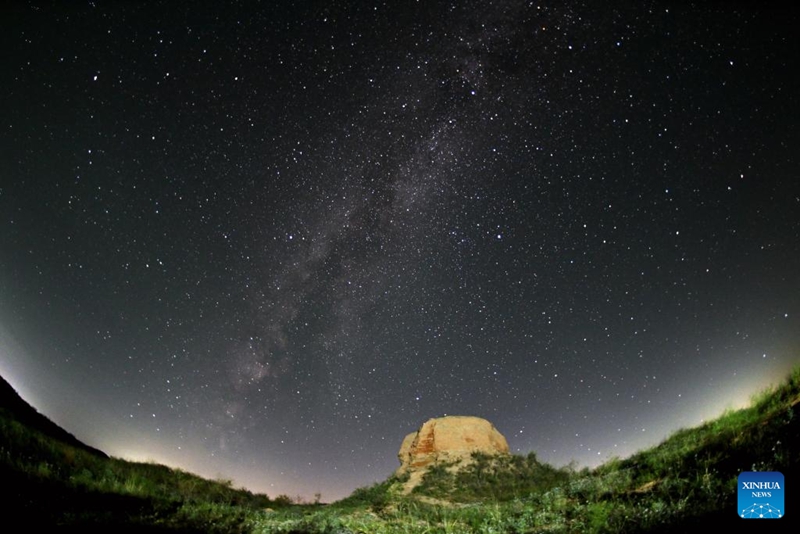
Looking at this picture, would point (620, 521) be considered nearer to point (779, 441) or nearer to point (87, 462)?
point (779, 441)

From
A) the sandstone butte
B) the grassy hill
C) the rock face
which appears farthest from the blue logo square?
the rock face

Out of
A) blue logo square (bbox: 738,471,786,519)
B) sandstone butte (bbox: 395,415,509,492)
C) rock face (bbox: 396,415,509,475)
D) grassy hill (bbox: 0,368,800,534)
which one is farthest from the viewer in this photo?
rock face (bbox: 396,415,509,475)

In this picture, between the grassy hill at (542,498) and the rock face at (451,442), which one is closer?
the grassy hill at (542,498)

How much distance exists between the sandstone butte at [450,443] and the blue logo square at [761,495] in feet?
94.5

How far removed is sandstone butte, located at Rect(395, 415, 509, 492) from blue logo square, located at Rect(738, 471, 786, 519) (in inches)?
1134

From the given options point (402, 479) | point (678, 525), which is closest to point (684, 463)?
point (678, 525)

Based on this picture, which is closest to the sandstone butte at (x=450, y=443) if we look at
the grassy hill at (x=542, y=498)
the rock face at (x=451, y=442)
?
the rock face at (x=451, y=442)

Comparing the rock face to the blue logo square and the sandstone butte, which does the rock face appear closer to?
the sandstone butte

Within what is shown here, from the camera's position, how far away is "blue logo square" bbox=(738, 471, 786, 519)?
5273 mm

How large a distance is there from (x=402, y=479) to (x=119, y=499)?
83.1ft

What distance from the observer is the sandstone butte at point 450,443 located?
3372cm

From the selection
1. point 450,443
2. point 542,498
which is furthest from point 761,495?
point 450,443

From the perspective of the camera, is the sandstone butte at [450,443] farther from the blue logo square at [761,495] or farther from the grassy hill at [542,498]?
the blue logo square at [761,495]

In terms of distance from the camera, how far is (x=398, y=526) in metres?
9.93
